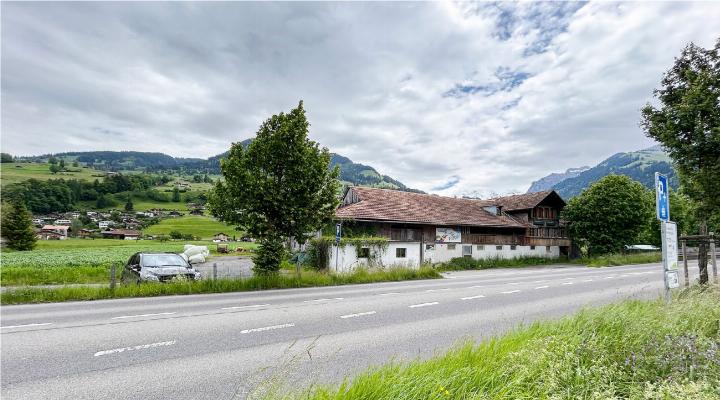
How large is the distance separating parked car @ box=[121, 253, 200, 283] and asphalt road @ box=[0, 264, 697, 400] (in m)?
2.60

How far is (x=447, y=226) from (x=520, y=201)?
17.1 m

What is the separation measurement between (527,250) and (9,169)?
21722cm

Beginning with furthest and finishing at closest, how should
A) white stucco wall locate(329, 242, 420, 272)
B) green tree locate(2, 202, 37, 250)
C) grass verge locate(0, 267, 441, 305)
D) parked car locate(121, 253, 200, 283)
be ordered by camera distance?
green tree locate(2, 202, 37, 250) < white stucco wall locate(329, 242, 420, 272) < parked car locate(121, 253, 200, 283) < grass verge locate(0, 267, 441, 305)

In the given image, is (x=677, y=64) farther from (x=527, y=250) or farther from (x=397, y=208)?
(x=527, y=250)

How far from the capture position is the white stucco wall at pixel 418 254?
2655cm

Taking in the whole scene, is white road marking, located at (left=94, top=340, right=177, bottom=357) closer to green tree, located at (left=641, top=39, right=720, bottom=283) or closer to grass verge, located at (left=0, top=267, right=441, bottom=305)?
grass verge, located at (left=0, top=267, right=441, bottom=305)

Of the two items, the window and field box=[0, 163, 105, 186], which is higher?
field box=[0, 163, 105, 186]

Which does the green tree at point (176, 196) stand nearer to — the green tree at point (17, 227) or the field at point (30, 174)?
the field at point (30, 174)

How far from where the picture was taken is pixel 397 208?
1436 inches

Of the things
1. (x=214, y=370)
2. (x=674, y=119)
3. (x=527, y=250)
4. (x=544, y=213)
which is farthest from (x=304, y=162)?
(x=544, y=213)

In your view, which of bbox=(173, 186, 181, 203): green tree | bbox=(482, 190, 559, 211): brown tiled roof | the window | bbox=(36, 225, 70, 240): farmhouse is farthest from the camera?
bbox=(173, 186, 181, 203): green tree

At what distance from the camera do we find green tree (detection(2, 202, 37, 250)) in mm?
54156

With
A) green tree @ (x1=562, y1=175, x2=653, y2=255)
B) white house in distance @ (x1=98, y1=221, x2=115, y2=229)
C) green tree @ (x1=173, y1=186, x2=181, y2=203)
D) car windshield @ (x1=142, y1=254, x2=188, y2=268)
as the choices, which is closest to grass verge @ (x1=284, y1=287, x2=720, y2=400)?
car windshield @ (x1=142, y1=254, x2=188, y2=268)

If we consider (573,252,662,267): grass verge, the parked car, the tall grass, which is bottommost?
the tall grass
